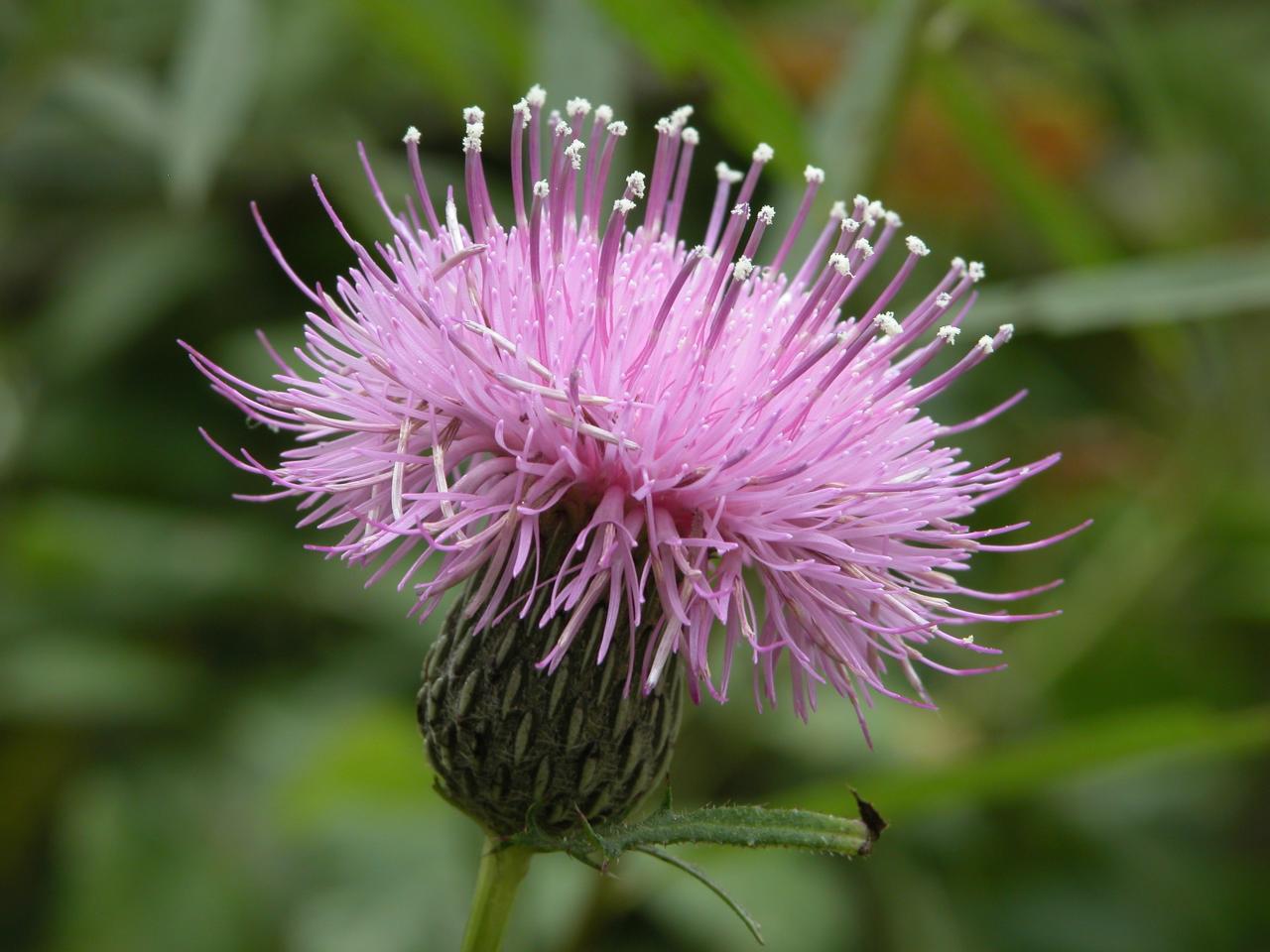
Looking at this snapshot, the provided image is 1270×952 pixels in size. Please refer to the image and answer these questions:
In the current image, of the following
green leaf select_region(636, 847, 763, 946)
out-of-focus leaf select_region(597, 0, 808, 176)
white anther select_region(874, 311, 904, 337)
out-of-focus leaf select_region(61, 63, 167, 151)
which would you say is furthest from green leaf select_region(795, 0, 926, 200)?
green leaf select_region(636, 847, 763, 946)

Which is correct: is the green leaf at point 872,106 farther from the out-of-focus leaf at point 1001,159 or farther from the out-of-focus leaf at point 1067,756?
the out-of-focus leaf at point 1067,756

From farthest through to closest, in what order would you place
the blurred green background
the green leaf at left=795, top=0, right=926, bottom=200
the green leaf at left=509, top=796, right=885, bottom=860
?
the green leaf at left=795, top=0, right=926, bottom=200
the blurred green background
the green leaf at left=509, top=796, right=885, bottom=860

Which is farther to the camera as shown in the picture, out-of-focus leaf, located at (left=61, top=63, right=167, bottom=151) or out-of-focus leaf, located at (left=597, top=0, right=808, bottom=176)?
out-of-focus leaf, located at (left=61, top=63, right=167, bottom=151)

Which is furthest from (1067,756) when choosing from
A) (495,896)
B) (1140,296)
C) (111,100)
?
(111,100)

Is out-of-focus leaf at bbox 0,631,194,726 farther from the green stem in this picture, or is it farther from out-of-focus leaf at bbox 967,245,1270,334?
out-of-focus leaf at bbox 967,245,1270,334

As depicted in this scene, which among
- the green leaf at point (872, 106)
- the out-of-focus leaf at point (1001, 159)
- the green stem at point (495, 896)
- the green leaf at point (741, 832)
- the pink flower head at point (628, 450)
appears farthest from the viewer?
the out-of-focus leaf at point (1001, 159)

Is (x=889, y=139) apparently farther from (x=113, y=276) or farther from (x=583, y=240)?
(x=113, y=276)

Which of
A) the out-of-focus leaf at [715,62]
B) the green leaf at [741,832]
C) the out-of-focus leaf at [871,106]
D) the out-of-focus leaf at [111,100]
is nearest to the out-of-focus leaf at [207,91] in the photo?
the out-of-focus leaf at [111,100]
